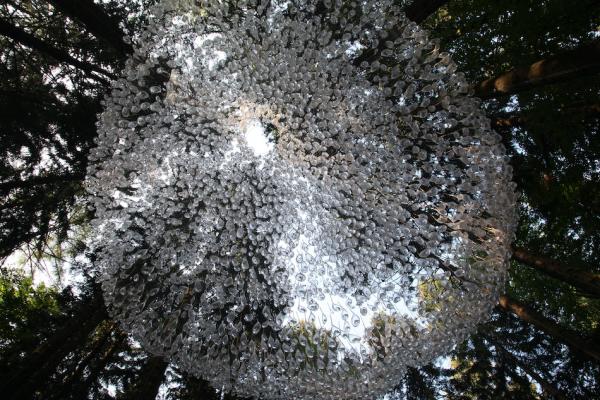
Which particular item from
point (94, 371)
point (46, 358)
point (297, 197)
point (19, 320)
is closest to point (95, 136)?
point (46, 358)

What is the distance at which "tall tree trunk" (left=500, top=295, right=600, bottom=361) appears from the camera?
405cm

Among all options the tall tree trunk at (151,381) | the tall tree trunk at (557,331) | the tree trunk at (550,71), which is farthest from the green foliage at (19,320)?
the tall tree trunk at (557,331)

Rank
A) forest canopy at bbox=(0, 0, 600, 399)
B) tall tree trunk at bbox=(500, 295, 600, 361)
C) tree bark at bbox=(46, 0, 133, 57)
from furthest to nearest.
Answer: tall tree trunk at bbox=(500, 295, 600, 361) → forest canopy at bbox=(0, 0, 600, 399) → tree bark at bbox=(46, 0, 133, 57)

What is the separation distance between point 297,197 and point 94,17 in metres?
2.51

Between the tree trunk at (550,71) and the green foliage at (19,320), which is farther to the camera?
the green foliage at (19,320)

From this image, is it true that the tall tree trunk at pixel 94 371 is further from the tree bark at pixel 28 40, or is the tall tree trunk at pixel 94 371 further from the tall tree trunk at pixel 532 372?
the tall tree trunk at pixel 532 372

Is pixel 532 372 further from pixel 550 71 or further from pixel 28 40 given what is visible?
pixel 28 40

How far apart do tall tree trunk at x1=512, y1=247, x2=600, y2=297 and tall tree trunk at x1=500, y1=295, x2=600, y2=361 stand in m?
0.68

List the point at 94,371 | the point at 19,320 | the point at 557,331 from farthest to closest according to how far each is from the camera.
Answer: the point at 94,371 → the point at 19,320 → the point at 557,331

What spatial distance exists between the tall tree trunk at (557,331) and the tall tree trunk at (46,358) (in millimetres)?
5631

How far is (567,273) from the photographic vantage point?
368cm

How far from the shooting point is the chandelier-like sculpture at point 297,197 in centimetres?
240

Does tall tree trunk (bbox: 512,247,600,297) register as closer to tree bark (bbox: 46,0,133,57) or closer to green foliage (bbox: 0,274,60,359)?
tree bark (bbox: 46,0,133,57)

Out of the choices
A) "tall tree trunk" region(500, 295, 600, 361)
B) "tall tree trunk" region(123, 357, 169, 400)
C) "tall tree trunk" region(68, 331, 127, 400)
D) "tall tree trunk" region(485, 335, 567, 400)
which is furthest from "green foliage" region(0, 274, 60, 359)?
"tall tree trunk" region(485, 335, 567, 400)
